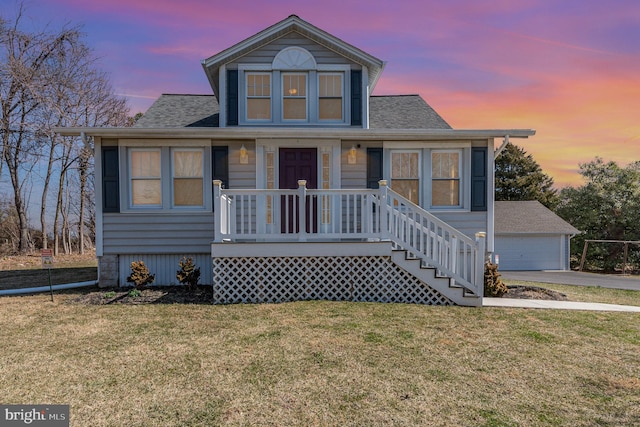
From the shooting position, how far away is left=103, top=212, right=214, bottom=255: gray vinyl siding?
845 cm

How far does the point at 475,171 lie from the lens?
8781 mm

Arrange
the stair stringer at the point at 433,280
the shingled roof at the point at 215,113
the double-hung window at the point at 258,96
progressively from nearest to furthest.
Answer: the stair stringer at the point at 433,280 → the double-hung window at the point at 258,96 → the shingled roof at the point at 215,113

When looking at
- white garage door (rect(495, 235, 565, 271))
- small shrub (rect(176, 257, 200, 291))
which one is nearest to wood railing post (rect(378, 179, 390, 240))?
small shrub (rect(176, 257, 200, 291))

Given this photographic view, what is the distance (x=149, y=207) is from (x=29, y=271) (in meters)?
6.69

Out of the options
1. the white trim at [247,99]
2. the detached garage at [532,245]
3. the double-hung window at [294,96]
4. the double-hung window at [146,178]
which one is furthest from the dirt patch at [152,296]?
the detached garage at [532,245]

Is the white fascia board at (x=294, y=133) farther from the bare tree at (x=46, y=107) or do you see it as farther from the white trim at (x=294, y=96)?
the bare tree at (x=46, y=107)

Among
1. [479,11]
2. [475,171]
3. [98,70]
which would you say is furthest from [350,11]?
[98,70]

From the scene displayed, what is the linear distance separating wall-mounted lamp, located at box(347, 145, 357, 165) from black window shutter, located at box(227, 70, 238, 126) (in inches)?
115

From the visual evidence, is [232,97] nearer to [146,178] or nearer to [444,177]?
[146,178]

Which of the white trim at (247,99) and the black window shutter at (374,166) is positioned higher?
the white trim at (247,99)

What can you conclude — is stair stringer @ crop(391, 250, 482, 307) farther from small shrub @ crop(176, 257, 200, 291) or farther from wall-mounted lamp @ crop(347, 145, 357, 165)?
small shrub @ crop(176, 257, 200, 291)

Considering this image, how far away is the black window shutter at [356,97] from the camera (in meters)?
9.09

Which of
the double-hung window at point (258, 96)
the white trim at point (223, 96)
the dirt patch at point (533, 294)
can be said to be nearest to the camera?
A: the dirt patch at point (533, 294)

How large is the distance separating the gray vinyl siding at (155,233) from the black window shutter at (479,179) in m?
6.37
